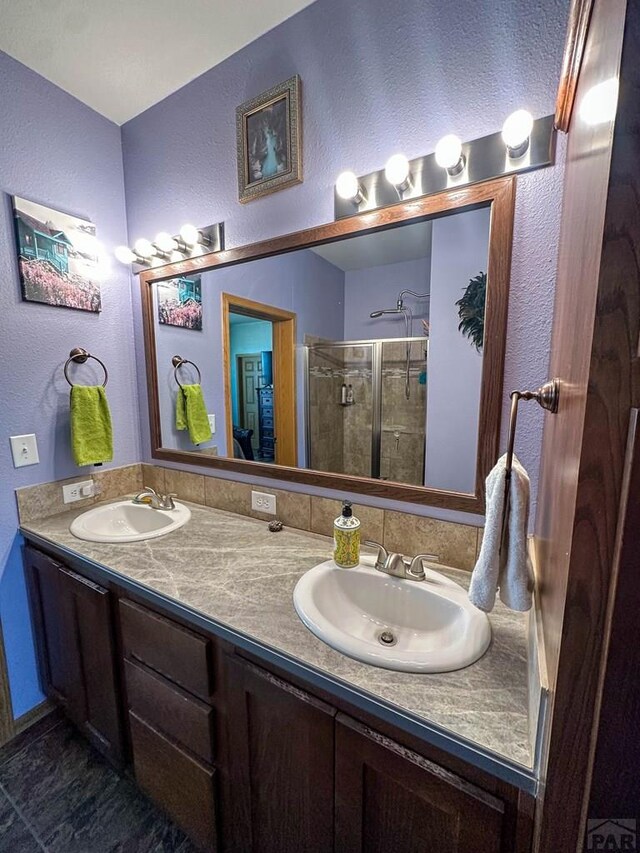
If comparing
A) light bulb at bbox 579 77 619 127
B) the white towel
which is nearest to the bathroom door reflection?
the white towel

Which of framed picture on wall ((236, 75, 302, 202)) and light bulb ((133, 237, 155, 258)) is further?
light bulb ((133, 237, 155, 258))

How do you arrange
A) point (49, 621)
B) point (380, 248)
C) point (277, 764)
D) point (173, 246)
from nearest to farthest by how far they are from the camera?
point (277, 764) → point (380, 248) → point (49, 621) → point (173, 246)

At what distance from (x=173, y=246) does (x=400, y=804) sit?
185 cm

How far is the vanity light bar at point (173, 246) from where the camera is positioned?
1.43m

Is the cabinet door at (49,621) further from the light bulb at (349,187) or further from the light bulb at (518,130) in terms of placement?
the light bulb at (518,130)

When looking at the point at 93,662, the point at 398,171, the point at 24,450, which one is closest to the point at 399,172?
the point at 398,171

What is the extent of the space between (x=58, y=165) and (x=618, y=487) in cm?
210

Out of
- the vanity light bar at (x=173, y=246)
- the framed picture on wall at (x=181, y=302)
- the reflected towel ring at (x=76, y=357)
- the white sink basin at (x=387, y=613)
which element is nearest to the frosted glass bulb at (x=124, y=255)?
the vanity light bar at (x=173, y=246)

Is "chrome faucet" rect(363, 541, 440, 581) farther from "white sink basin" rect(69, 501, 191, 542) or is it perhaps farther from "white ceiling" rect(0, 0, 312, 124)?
"white ceiling" rect(0, 0, 312, 124)

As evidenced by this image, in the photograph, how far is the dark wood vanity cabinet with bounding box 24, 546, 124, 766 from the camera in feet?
3.84

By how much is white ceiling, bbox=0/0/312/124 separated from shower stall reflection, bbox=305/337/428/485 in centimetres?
109

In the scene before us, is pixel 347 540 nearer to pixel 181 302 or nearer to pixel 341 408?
pixel 341 408

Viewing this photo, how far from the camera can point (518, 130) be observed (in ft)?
2.74

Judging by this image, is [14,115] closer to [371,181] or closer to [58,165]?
[58,165]
